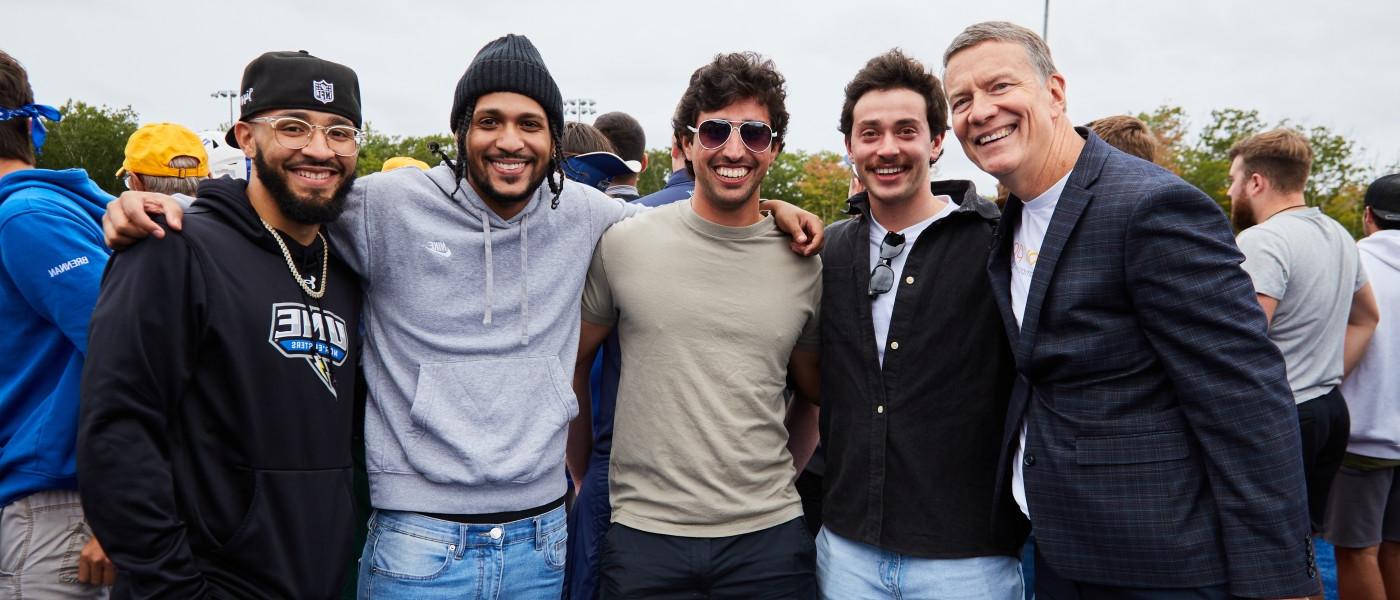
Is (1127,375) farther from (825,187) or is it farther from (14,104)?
(825,187)

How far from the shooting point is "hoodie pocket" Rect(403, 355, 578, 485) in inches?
106

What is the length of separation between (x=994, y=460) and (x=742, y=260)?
1169 mm

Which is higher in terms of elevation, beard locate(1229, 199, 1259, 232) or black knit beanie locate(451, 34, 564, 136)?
black knit beanie locate(451, 34, 564, 136)

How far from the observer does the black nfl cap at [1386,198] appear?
17.9ft

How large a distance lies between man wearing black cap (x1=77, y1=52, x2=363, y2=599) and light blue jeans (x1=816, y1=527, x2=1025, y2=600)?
1722 millimetres

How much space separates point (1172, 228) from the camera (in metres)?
2.33

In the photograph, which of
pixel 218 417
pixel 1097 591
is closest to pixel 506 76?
pixel 218 417

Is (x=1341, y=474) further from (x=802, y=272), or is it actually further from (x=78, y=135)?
(x=78, y=135)

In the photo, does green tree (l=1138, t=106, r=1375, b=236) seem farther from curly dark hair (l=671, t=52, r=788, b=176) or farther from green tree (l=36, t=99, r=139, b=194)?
green tree (l=36, t=99, r=139, b=194)

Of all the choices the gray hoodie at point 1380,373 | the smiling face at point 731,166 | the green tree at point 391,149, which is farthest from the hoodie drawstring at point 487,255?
the green tree at point 391,149

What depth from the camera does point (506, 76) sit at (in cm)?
293

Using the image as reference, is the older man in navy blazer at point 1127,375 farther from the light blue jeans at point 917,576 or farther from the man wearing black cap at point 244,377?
the man wearing black cap at point 244,377

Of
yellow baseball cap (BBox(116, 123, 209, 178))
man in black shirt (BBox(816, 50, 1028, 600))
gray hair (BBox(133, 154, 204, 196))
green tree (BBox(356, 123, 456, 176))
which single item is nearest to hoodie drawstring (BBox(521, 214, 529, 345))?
man in black shirt (BBox(816, 50, 1028, 600))

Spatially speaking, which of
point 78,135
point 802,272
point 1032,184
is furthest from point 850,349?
point 78,135
